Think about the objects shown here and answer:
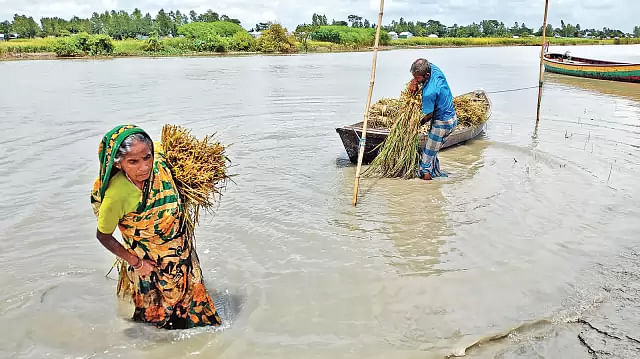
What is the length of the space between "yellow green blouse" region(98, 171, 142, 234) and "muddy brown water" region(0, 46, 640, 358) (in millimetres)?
992

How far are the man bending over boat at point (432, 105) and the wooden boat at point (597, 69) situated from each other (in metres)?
14.4

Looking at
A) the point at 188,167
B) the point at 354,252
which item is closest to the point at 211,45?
the point at 354,252

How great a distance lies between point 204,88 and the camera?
16766 mm

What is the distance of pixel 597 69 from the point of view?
18609mm

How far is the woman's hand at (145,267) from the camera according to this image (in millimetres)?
2607

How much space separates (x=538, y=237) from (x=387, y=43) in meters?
57.1

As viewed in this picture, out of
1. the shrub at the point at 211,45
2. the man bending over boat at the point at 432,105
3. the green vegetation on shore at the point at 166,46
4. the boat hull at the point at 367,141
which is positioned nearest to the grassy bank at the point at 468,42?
the green vegetation on shore at the point at 166,46

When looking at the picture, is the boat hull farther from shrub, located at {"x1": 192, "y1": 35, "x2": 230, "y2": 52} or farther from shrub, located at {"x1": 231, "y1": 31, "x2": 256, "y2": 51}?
shrub, located at {"x1": 231, "y1": 31, "x2": 256, "y2": 51}

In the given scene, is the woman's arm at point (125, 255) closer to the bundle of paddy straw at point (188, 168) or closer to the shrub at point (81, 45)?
the bundle of paddy straw at point (188, 168)

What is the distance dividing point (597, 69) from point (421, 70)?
52.7ft

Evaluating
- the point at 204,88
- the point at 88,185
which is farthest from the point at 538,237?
the point at 204,88

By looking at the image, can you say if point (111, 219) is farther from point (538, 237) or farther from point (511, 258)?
point (538, 237)

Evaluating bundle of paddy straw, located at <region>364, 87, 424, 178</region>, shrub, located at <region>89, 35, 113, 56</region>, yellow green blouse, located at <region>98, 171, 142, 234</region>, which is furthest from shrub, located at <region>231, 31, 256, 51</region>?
yellow green blouse, located at <region>98, 171, 142, 234</region>

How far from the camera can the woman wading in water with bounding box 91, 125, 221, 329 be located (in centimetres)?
233
